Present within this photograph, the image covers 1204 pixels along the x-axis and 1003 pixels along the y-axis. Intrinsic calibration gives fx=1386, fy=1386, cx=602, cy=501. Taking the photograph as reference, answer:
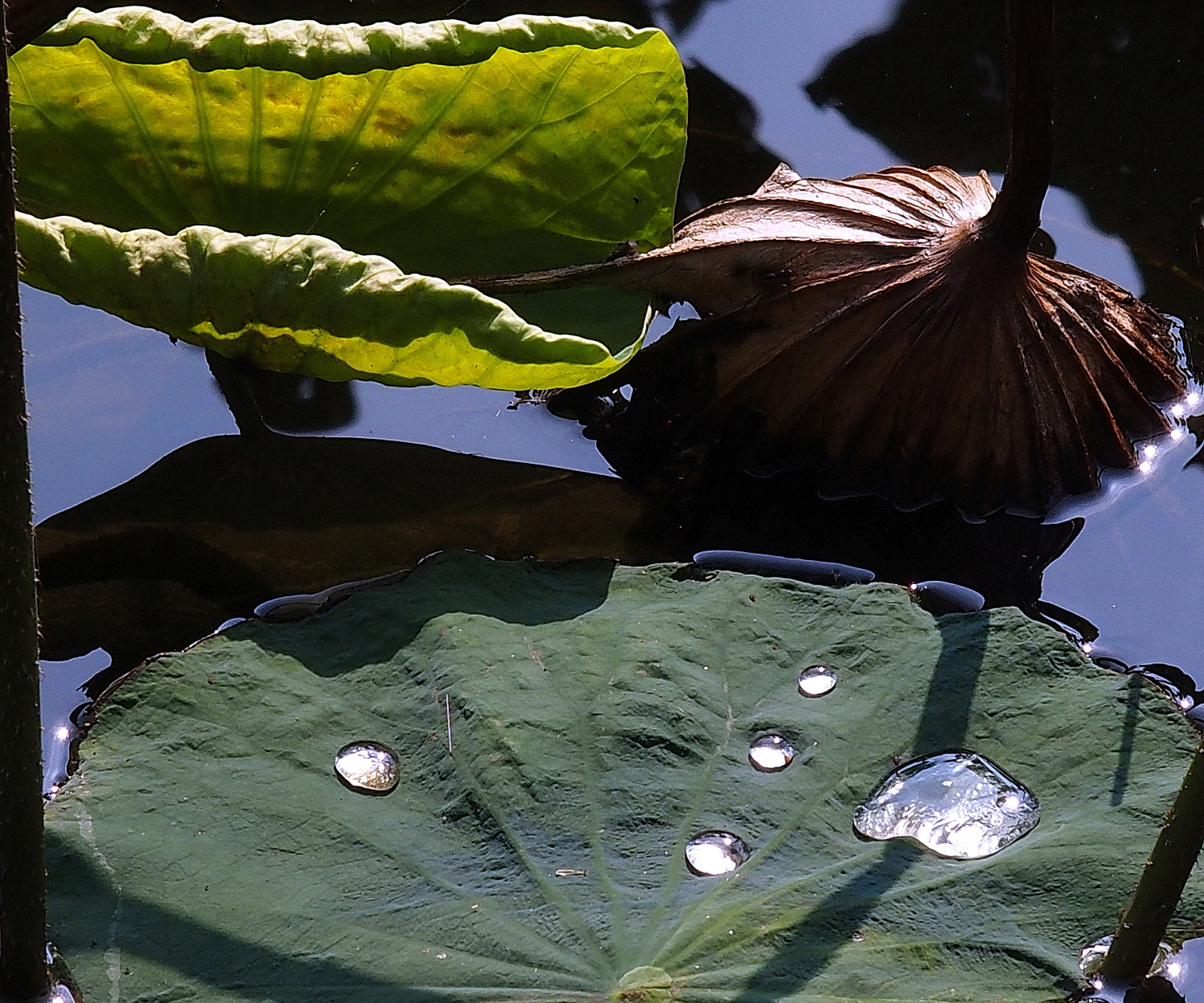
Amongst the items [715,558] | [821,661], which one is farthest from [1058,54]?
[821,661]

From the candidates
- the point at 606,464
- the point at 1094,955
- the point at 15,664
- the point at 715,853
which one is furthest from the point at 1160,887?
the point at 606,464

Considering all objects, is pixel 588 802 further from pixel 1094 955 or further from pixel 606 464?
pixel 606 464

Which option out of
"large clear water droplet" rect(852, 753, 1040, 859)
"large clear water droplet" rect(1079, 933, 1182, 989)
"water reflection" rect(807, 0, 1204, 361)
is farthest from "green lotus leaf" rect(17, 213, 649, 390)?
"water reflection" rect(807, 0, 1204, 361)

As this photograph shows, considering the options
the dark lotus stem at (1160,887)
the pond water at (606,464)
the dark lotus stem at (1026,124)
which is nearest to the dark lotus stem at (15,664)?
the pond water at (606,464)

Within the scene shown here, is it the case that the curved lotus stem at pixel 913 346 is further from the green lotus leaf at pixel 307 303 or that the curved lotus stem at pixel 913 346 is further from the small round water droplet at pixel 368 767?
the small round water droplet at pixel 368 767

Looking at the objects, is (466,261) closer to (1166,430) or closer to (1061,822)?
(1166,430)
